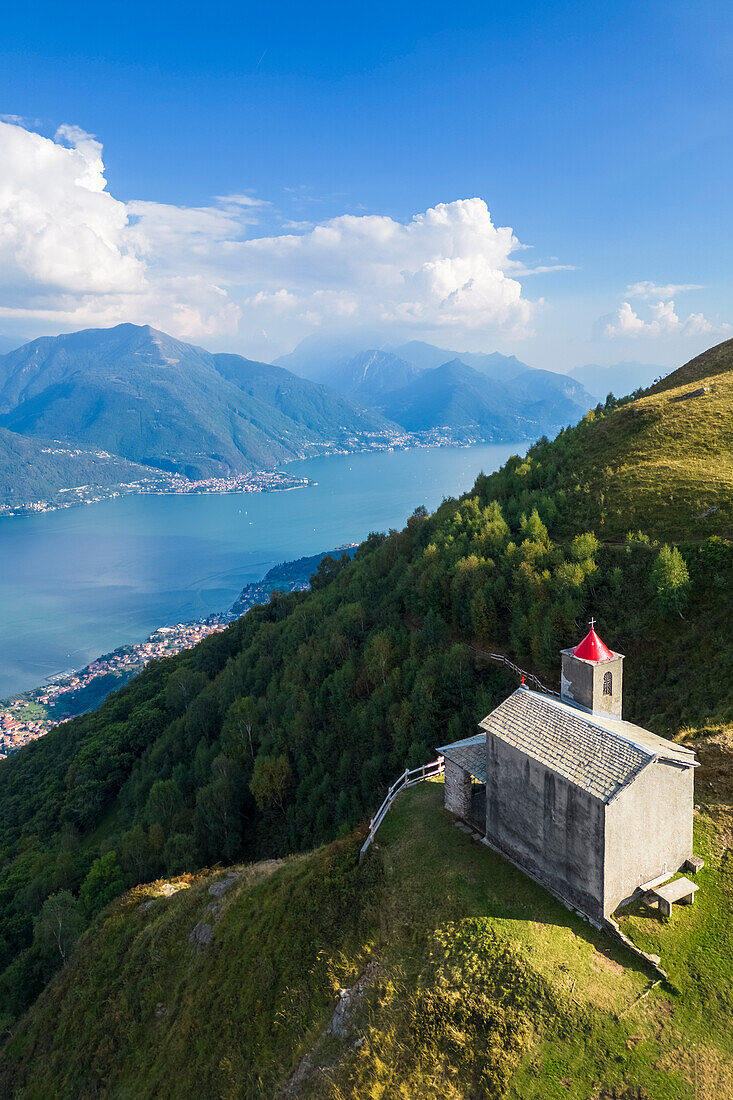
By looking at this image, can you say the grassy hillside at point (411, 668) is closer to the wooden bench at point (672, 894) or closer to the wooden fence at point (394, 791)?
the wooden bench at point (672, 894)

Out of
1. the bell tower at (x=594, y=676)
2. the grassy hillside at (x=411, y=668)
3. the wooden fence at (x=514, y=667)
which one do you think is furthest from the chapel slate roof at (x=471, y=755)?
the wooden fence at (x=514, y=667)

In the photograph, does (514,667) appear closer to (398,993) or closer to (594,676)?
(594,676)

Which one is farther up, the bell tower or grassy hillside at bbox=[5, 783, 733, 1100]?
the bell tower

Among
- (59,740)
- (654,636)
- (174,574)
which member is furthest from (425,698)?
(174,574)

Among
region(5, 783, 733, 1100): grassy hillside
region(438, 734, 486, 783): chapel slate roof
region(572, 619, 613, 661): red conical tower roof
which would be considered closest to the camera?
region(5, 783, 733, 1100): grassy hillside

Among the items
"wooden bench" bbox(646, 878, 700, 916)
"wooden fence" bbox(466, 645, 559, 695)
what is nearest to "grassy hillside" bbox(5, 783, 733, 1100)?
"wooden bench" bbox(646, 878, 700, 916)

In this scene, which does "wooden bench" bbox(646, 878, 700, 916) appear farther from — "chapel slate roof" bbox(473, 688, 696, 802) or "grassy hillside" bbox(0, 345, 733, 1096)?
"chapel slate roof" bbox(473, 688, 696, 802)

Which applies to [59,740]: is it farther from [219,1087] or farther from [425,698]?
[219,1087]
